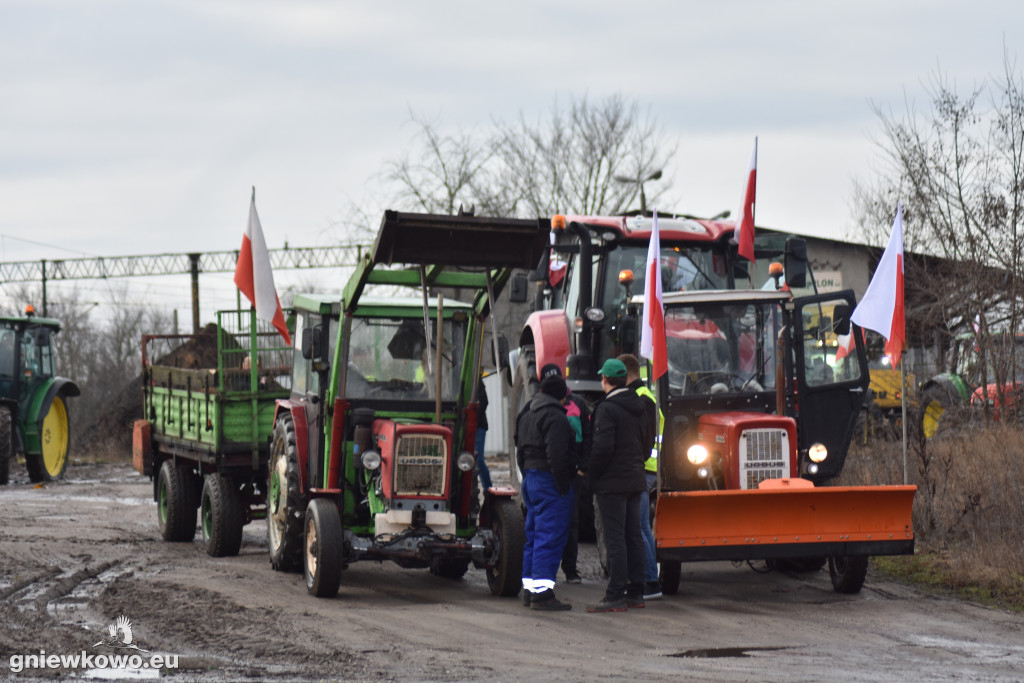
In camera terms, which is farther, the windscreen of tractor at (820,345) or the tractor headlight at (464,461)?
the windscreen of tractor at (820,345)

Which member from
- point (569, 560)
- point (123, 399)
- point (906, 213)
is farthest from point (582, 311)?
point (123, 399)

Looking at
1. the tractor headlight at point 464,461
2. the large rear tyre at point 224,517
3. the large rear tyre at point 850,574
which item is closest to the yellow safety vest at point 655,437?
the tractor headlight at point 464,461

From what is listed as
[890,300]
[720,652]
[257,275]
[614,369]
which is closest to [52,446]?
[257,275]

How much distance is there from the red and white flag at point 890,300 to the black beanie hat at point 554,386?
9.76 ft

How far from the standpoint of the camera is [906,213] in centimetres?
1702

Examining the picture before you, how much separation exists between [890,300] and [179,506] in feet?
23.5

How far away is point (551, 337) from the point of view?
11.9 metres

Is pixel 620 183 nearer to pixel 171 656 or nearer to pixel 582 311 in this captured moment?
pixel 582 311

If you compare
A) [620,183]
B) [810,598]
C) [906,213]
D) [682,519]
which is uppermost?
[620,183]

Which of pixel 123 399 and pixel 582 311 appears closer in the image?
pixel 582 311

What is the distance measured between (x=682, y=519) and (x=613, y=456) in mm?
733
